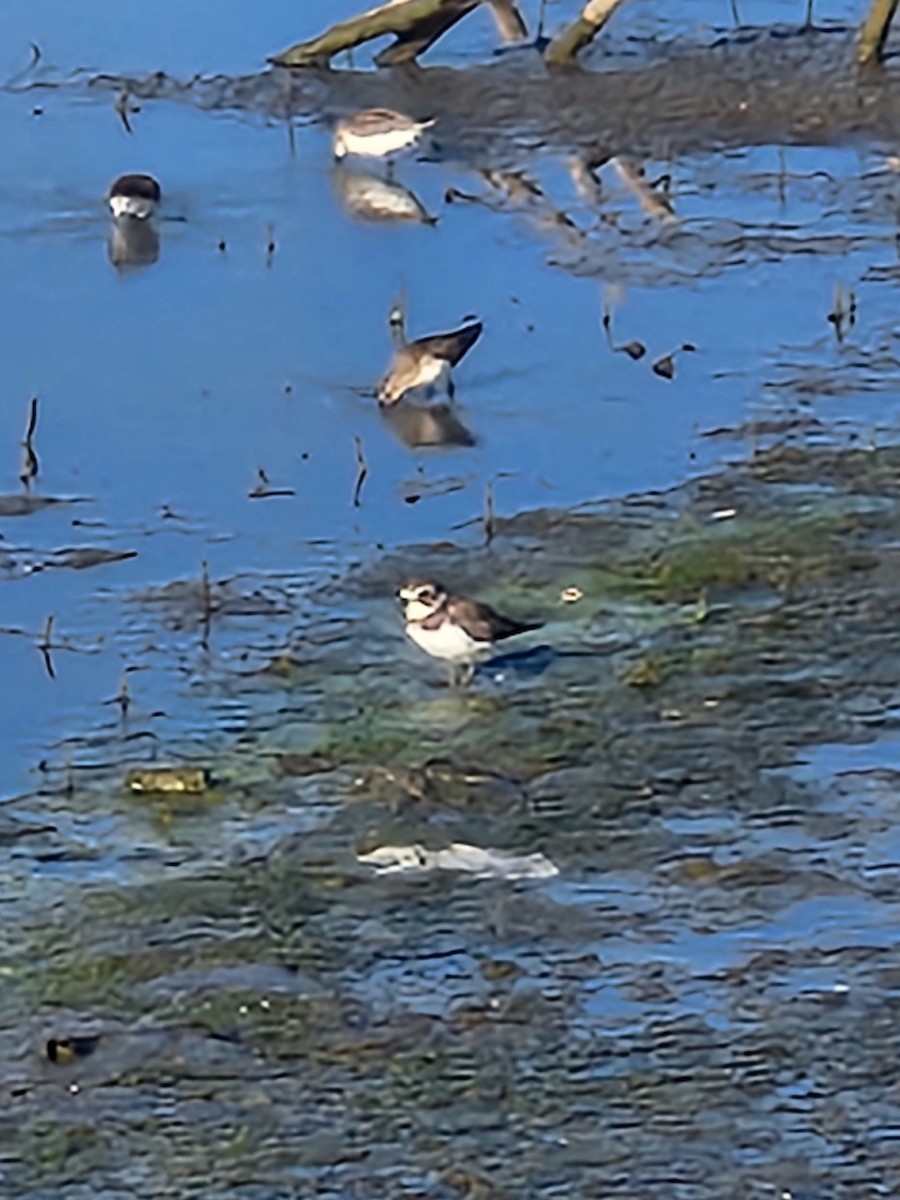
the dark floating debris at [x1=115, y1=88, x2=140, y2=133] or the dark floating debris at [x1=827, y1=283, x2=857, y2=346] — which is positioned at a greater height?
the dark floating debris at [x1=115, y1=88, x2=140, y2=133]

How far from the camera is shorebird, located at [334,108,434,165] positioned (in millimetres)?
14000

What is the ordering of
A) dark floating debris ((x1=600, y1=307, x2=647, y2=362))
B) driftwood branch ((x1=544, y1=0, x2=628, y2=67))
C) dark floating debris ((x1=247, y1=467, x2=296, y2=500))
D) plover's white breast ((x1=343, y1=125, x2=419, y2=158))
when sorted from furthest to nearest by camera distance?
driftwood branch ((x1=544, y1=0, x2=628, y2=67)) < plover's white breast ((x1=343, y1=125, x2=419, y2=158)) < dark floating debris ((x1=600, y1=307, x2=647, y2=362)) < dark floating debris ((x1=247, y1=467, x2=296, y2=500))

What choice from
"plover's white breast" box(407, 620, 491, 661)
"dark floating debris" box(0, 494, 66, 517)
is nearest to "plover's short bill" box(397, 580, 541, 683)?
"plover's white breast" box(407, 620, 491, 661)

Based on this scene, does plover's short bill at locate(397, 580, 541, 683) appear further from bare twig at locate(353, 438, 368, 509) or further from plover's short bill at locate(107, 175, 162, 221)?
plover's short bill at locate(107, 175, 162, 221)

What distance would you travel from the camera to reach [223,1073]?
6.66 metres

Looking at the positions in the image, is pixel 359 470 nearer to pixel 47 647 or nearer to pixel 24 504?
pixel 24 504

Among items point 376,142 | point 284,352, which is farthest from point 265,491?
point 376,142

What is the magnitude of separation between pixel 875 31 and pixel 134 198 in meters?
4.37

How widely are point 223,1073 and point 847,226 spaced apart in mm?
7184

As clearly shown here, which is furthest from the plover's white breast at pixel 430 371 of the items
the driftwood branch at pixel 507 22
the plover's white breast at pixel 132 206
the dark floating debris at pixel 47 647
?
the driftwood branch at pixel 507 22

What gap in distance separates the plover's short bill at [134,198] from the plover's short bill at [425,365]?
2211 mm

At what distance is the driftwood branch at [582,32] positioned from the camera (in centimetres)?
1556

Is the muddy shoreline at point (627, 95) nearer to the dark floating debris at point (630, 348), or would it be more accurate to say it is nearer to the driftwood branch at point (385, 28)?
the driftwood branch at point (385, 28)

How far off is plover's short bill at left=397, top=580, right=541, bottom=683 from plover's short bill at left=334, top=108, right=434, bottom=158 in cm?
560
